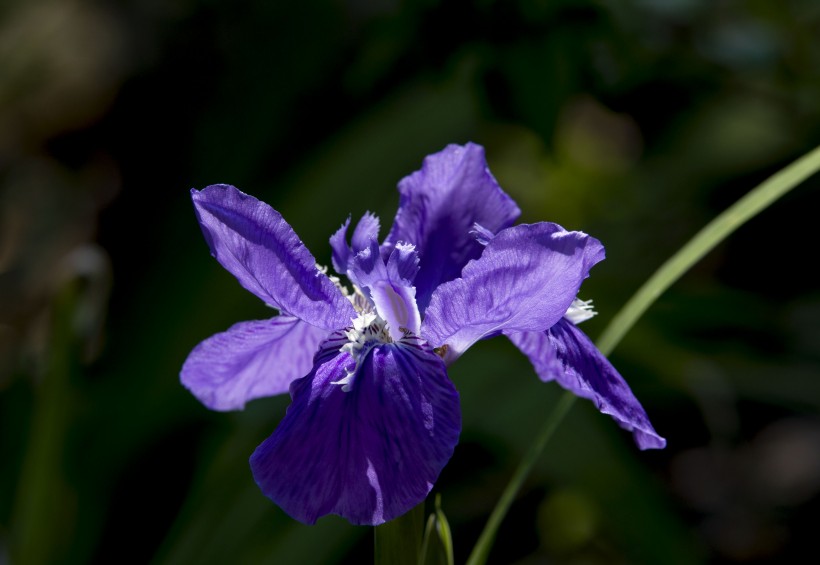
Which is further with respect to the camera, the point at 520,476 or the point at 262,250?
the point at 520,476

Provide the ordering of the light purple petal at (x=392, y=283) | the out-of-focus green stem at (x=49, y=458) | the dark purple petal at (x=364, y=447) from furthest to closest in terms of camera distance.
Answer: the out-of-focus green stem at (x=49, y=458)
the light purple petal at (x=392, y=283)
the dark purple petal at (x=364, y=447)

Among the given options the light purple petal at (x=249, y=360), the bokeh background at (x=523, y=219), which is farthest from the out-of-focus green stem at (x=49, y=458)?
the light purple petal at (x=249, y=360)

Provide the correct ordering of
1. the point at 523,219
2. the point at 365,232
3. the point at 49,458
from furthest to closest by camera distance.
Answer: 1. the point at 523,219
2. the point at 49,458
3. the point at 365,232

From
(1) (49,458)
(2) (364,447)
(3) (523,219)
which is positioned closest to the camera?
(2) (364,447)

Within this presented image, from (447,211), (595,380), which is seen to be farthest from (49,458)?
(595,380)

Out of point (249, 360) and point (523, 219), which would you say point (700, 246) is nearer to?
point (249, 360)

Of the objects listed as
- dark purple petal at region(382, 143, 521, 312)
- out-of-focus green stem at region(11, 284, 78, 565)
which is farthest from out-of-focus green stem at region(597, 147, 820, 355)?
out-of-focus green stem at region(11, 284, 78, 565)

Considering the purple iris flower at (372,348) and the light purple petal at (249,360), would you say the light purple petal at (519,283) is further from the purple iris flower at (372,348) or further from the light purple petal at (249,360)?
the light purple petal at (249,360)
